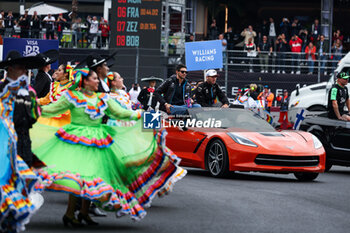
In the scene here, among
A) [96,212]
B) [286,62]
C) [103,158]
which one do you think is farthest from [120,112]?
[286,62]

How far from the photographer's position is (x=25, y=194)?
23.4ft

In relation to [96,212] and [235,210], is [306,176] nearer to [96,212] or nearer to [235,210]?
[235,210]

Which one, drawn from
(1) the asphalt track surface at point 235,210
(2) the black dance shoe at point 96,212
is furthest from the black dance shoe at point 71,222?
(2) the black dance shoe at point 96,212

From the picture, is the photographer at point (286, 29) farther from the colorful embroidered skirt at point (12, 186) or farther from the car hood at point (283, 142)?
the colorful embroidered skirt at point (12, 186)

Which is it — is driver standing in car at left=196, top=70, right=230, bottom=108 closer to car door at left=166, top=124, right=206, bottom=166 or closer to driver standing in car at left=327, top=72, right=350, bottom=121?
car door at left=166, top=124, right=206, bottom=166

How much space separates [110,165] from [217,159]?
6214 millimetres

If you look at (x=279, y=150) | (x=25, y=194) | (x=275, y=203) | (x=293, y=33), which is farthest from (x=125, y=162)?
(x=293, y=33)

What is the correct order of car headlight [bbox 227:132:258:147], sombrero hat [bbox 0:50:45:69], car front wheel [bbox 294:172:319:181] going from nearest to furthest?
sombrero hat [bbox 0:50:45:69]
car headlight [bbox 227:132:258:147]
car front wheel [bbox 294:172:319:181]

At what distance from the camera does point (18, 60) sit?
7.87 metres

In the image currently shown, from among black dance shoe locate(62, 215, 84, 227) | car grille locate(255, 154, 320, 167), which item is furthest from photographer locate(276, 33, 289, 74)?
black dance shoe locate(62, 215, 84, 227)

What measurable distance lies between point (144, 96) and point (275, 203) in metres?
11.9

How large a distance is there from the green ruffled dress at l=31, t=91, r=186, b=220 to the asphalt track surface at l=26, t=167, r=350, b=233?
41 centimetres

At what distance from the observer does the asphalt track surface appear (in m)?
8.97

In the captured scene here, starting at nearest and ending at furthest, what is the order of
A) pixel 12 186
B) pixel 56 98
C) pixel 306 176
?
1. pixel 12 186
2. pixel 56 98
3. pixel 306 176
